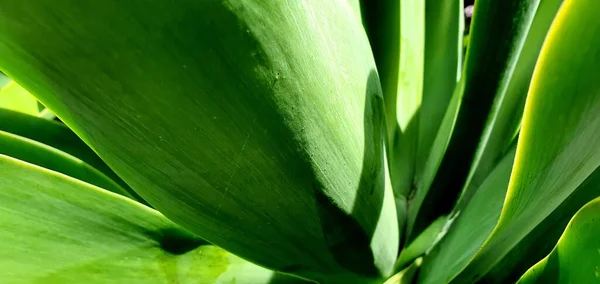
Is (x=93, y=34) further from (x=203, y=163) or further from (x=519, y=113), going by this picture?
Answer: (x=519, y=113)

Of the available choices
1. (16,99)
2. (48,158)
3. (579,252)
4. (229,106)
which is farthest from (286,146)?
(16,99)

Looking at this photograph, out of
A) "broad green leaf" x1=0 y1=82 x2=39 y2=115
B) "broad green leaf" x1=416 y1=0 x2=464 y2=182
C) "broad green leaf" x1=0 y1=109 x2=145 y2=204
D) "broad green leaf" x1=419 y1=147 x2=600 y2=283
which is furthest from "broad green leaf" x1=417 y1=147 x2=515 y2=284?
"broad green leaf" x1=0 y1=82 x2=39 y2=115

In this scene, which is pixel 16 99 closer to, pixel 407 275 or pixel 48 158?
pixel 48 158

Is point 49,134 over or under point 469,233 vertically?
over

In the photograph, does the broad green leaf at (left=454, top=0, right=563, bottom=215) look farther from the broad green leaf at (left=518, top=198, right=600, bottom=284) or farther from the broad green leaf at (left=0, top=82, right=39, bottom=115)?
the broad green leaf at (left=0, top=82, right=39, bottom=115)

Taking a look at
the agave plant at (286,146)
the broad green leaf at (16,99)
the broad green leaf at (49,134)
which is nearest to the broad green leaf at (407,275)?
the agave plant at (286,146)

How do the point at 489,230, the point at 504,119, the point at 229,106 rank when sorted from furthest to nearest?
the point at 504,119 < the point at 489,230 < the point at 229,106

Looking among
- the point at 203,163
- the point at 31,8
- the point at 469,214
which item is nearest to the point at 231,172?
the point at 203,163
